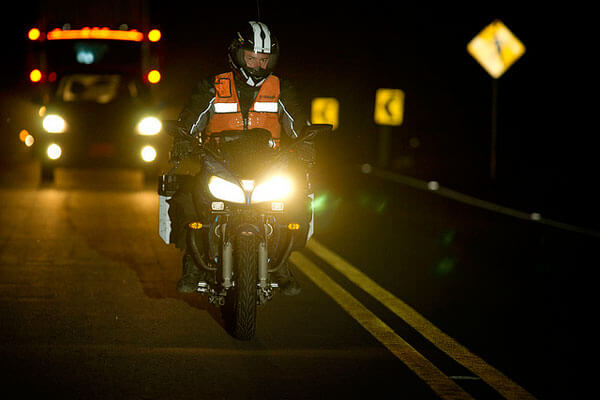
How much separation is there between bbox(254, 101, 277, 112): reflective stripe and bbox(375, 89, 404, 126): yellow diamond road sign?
57.0 feet

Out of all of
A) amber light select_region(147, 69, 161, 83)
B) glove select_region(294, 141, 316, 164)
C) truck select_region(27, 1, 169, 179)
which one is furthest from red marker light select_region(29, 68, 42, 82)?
glove select_region(294, 141, 316, 164)

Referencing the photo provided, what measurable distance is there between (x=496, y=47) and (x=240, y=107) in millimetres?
11765

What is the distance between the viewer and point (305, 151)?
7.75 metres

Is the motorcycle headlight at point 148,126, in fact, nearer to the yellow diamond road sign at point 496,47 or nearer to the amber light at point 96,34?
the amber light at point 96,34

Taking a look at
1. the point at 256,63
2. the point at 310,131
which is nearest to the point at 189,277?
the point at 310,131

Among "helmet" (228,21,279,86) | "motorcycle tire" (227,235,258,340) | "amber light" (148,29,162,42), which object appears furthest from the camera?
"amber light" (148,29,162,42)

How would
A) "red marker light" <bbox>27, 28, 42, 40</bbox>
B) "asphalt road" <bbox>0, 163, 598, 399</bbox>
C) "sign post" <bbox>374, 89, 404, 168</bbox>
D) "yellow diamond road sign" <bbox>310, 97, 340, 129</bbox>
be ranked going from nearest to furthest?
"asphalt road" <bbox>0, 163, 598, 399</bbox> < "red marker light" <bbox>27, 28, 42, 40</bbox> < "sign post" <bbox>374, 89, 404, 168</bbox> < "yellow diamond road sign" <bbox>310, 97, 340, 129</bbox>

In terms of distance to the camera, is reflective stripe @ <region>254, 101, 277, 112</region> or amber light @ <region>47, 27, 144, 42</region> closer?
reflective stripe @ <region>254, 101, 277, 112</region>

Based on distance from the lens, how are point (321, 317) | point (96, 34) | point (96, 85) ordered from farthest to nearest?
1. point (96, 34)
2. point (96, 85)
3. point (321, 317)

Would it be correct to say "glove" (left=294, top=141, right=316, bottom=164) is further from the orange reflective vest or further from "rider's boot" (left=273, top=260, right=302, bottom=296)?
"rider's boot" (left=273, top=260, right=302, bottom=296)

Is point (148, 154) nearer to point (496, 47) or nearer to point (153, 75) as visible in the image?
point (153, 75)

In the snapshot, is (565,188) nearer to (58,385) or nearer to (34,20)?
(34,20)

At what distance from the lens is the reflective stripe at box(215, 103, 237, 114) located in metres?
8.01

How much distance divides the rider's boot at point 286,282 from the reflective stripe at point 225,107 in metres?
1.11
